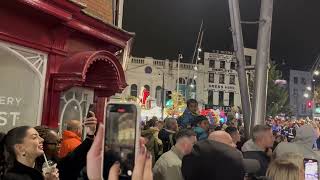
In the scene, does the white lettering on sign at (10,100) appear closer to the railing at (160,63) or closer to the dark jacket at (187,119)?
the dark jacket at (187,119)

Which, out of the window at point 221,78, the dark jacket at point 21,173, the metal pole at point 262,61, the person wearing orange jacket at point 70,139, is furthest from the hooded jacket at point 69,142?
the window at point 221,78

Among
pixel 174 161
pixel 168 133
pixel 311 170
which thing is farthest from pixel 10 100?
pixel 311 170

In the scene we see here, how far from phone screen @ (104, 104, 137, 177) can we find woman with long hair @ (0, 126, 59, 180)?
4.57ft

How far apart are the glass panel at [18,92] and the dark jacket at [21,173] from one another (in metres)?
4.31

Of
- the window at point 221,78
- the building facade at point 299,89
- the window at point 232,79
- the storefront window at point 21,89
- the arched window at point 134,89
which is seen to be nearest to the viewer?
the storefront window at point 21,89

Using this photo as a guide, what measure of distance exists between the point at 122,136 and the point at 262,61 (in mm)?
5160

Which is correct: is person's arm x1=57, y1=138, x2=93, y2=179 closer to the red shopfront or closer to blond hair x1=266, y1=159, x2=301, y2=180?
blond hair x1=266, y1=159, x2=301, y2=180

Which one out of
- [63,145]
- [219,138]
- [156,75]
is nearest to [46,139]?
[63,145]

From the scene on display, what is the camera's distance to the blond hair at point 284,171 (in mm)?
4023

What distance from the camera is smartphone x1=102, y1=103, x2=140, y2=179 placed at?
2.35m

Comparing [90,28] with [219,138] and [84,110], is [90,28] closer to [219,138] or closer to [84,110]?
[84,110]

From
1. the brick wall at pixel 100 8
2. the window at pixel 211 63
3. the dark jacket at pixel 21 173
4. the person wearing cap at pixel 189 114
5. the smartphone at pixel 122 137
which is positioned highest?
the window at pixel 211 63

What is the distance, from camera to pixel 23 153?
12.0ft

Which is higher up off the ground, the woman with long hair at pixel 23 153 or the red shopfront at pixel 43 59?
the red shopfront at pixel 43 59
